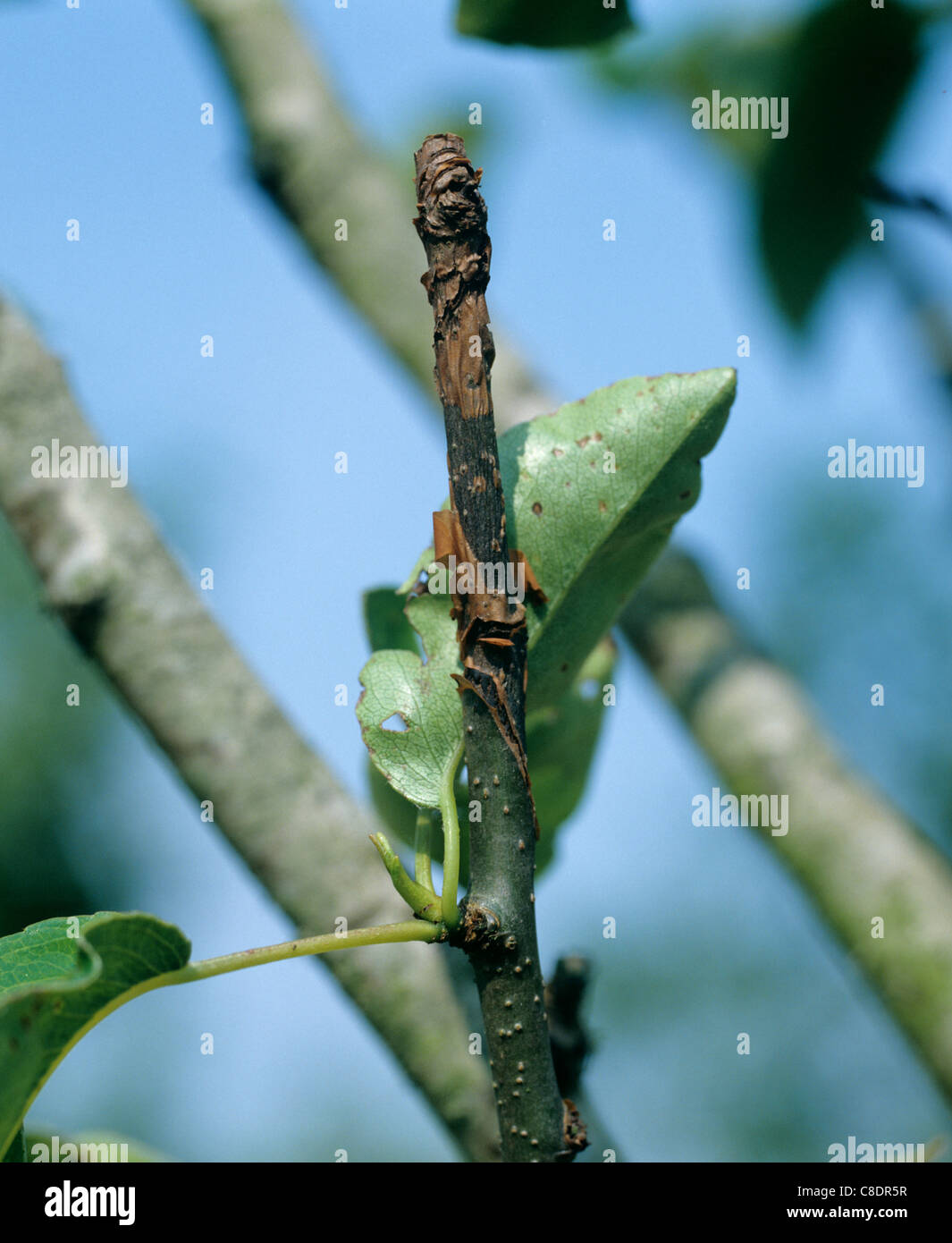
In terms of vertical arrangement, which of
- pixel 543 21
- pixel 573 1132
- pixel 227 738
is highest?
pixel 543 21

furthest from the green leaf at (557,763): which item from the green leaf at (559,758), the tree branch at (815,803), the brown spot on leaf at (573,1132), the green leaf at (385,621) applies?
the tree branch at (815,803)

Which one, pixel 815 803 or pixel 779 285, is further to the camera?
pixel 779 285

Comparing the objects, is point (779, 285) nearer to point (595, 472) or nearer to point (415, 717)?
point (595, 472)

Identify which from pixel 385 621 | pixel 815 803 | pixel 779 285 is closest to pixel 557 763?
pixel 385 621
